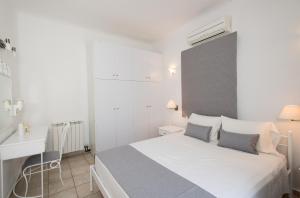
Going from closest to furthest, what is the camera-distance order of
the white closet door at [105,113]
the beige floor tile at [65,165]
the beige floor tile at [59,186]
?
the beige floor tile at [59,186], the beige floor tile at [65,165], the white closet door at [105,113]

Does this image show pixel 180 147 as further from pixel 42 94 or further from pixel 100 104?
pixel 42 94

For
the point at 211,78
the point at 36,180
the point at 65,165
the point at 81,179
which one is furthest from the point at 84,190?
the point at 211,78

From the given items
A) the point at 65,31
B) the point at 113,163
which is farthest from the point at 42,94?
the point at 113,163

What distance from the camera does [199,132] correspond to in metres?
2.38

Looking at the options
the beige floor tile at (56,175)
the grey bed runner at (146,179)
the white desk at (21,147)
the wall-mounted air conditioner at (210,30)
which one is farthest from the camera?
the wall-mounted air conditioner at (210,30)

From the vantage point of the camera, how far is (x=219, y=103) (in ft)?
8.34

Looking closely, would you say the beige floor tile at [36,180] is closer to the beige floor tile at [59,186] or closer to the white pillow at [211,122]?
the beige floor tile at [59,186]

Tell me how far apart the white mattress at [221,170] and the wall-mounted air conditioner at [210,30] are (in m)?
1.87

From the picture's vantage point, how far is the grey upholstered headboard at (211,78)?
2373 millimetres

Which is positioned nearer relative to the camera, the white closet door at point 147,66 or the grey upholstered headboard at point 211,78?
the grey upholstered headboard at point 211,78

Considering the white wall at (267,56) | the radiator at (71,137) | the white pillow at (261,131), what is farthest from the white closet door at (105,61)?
the white pillow at (261,131)

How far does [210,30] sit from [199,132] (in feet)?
5.78

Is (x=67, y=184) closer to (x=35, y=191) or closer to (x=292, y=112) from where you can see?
(x=35, y=191)

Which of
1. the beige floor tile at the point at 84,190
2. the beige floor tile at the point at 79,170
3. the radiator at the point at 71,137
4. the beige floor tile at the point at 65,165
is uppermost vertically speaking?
the radiator at the point at 71,137
